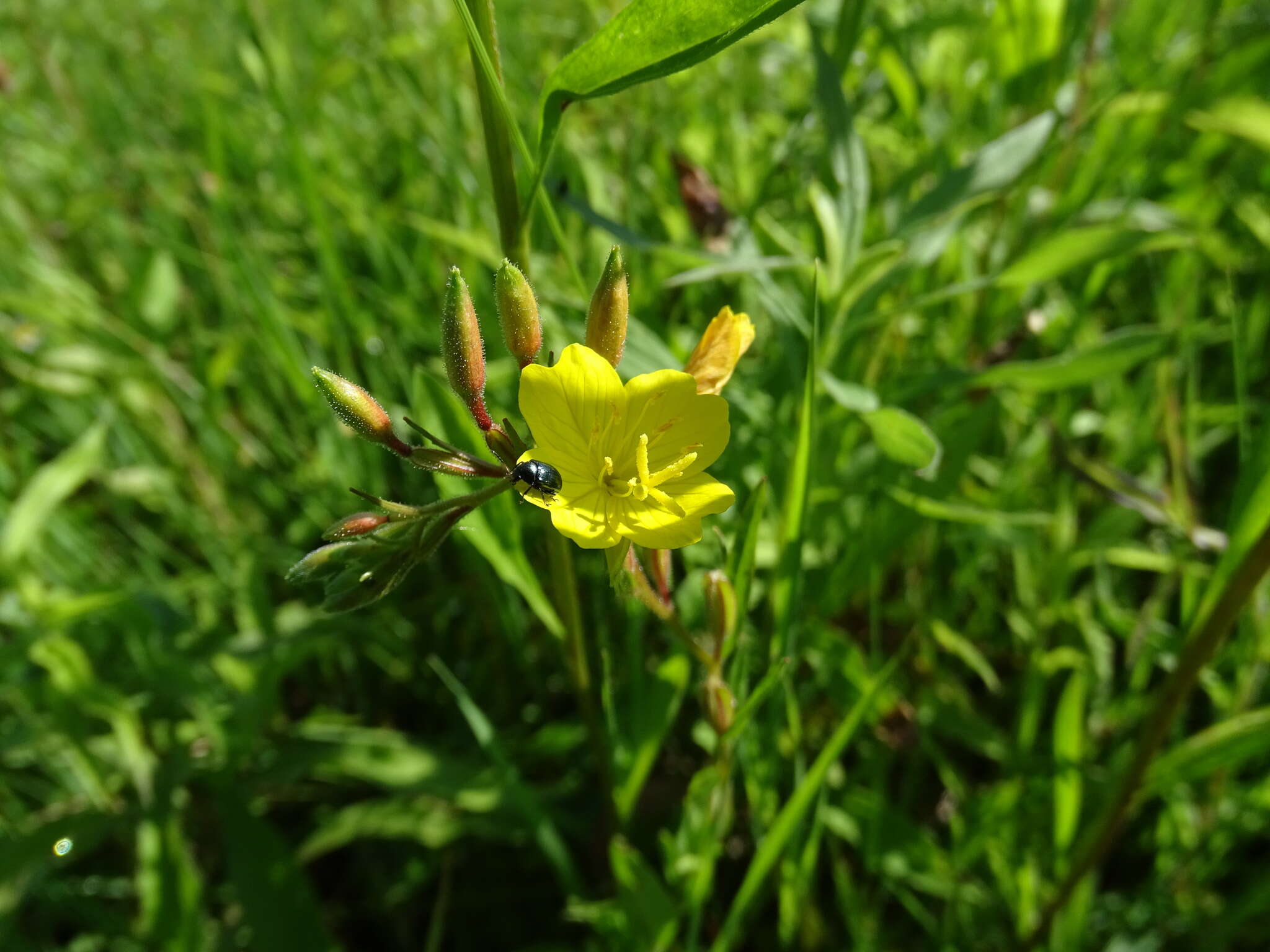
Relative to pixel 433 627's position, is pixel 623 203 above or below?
above

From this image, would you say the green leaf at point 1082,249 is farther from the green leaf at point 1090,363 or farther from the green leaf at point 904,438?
the green leaf at point 904,438

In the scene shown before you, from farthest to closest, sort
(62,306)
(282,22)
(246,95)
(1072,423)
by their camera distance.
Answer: (282,22) < (246,95) < (62,306) < (1072,423)

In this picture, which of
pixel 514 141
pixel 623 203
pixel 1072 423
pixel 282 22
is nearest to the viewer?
pixel 514 141

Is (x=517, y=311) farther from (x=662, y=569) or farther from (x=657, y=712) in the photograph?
(x=657, y=712)

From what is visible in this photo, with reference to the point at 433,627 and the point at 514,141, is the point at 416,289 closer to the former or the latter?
the point at 433,627

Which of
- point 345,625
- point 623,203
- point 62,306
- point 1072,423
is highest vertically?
point 62,306

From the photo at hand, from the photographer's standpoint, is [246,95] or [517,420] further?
[246,95]

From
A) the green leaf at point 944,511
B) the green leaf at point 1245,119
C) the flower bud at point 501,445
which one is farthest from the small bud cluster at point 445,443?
the green leaf at point 1245,119

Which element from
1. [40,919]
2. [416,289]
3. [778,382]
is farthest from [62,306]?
[778,382]
